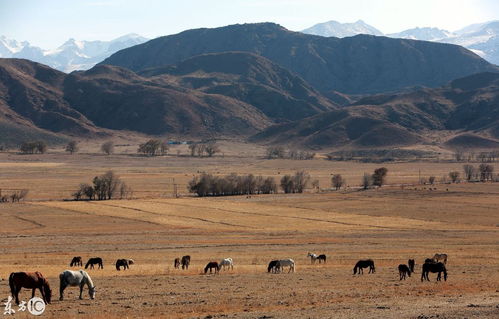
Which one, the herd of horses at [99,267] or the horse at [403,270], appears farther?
the horse at [403,270]

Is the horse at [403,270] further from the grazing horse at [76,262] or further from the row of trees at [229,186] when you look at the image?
the row of trees at [229,186]

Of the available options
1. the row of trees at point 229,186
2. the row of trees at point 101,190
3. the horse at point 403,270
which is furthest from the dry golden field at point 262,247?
→ the row of trees at point 229,186

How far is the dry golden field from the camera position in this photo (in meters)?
26.0

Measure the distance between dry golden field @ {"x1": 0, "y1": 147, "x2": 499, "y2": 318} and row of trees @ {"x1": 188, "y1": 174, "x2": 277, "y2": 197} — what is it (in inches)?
251

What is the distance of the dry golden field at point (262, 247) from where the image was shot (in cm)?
2600

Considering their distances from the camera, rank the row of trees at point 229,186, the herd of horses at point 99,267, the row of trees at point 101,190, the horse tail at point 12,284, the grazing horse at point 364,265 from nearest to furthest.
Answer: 1. the horse tail at point 12,284
2. the herd of horses at point 99,267
3. the grazing horse at point 364,265
4. the row of trees at point 101,190
5. the row of trees at point 229,186

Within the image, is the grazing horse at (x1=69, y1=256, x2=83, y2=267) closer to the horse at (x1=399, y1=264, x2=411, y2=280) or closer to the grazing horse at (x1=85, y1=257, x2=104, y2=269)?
the grazing horse at (x1=85, y1=257, x2=104, y2=269)

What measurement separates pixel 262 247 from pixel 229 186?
258ft

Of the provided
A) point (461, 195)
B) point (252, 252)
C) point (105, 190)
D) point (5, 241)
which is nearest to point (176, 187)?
point (105, 190)

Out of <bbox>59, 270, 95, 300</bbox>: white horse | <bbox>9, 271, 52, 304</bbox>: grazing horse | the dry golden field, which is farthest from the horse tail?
<bbox>59, 270, 95, 300</bbox>: white horse

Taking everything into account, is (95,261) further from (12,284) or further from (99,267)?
(12,284)

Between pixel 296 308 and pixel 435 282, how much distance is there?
1176cm

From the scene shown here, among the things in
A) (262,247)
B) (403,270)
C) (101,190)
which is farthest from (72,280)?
(101,190)

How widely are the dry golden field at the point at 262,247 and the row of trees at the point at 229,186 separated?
6.37 meters
